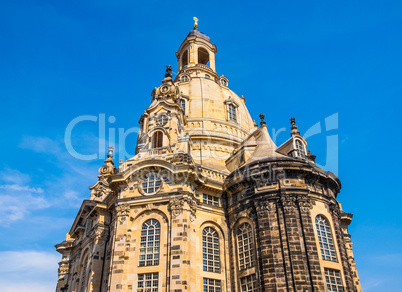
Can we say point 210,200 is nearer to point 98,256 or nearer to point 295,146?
point 295,146

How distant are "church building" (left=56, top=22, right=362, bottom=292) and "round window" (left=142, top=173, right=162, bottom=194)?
0.29ft

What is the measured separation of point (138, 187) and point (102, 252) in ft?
24.4

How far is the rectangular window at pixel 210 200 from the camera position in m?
32.5

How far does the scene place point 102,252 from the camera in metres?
33.1

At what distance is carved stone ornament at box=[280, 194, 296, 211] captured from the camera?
96.3 ft

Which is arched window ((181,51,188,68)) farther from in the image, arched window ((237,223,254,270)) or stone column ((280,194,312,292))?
stone column ((280,194,312,292))

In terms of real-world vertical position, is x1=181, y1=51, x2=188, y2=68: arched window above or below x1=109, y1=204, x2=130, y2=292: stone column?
above

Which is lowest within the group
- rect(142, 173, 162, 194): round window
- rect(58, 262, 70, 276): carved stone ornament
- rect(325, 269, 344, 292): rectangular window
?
rect(325, 269, 344, 292): rectangular window

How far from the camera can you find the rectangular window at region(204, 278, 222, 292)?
93.4 feet

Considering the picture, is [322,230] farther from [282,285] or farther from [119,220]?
[119,220]

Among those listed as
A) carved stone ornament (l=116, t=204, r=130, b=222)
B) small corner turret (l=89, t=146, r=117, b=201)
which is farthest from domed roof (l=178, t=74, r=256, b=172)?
small corner turret (l=89, t=146, r=117, b=201)

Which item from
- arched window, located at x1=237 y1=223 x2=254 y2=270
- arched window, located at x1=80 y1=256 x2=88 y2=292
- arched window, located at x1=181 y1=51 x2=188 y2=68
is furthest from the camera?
arched window, located at x1=181 y1=51 x2=188 y2=68

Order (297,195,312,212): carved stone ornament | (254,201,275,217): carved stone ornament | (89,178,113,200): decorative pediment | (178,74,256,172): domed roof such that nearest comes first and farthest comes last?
1. (297,195,312,212): carved stone ornament
2. (254,201,275,217): carved stone ornament
3. (178,74,256,172): domed roof
4. (89,178,113,200): decorative pediment

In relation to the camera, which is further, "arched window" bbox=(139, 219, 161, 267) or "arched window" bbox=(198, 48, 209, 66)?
"arched window" bbox=(198, 48, 209, 66)
